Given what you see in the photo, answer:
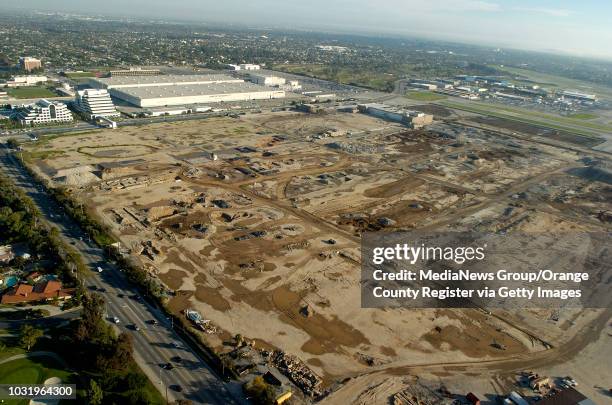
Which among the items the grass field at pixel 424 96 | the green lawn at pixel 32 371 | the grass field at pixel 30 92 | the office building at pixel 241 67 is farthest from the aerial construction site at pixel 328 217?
the office building at pixel 241 67

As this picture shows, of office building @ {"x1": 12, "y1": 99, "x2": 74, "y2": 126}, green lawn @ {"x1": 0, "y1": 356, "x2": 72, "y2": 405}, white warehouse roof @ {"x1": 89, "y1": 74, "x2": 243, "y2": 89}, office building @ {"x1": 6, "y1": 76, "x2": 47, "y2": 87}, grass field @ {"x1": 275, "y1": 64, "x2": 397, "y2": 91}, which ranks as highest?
grass field @ {"x1": 275, "y1": 64, "x2": 397, "y2": 91}

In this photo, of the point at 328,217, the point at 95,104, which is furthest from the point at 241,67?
the point at 328,217

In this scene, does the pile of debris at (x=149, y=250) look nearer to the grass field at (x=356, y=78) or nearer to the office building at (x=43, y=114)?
the office building at (x=43, y=114)

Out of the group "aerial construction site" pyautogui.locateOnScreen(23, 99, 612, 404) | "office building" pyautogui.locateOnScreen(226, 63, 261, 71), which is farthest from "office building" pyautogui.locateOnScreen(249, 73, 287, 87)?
"aerial construction site" pyautogui.locateOnScreen(23, 99, 612, 404)

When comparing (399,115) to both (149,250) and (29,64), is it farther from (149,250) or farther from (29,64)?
(29,64)

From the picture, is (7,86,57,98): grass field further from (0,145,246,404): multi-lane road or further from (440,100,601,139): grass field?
(440,100,601,139): grass field

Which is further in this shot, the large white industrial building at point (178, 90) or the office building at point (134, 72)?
the office building at point (134, 72)
